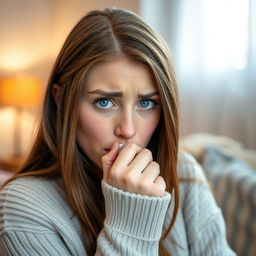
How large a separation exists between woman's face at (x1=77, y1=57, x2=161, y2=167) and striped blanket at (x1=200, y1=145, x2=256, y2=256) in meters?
0.63

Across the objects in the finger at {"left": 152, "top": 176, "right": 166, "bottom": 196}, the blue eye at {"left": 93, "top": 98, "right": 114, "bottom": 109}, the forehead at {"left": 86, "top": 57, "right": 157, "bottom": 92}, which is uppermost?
the forehead at {"left": 86, "top": 57, "right": 157, "bottom": 92}

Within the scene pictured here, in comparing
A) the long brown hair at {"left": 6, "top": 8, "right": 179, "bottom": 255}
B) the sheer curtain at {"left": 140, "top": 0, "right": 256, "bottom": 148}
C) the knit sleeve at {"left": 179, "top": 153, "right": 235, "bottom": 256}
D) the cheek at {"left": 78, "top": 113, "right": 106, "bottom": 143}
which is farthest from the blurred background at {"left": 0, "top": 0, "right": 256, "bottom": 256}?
the cheek at {"left": 78, "top": 113, "right": 106, "bottom": 143}

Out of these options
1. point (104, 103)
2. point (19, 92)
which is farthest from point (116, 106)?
point (19, 92)

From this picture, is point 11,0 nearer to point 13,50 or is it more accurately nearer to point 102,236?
point 13,50

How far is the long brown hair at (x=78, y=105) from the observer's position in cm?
71

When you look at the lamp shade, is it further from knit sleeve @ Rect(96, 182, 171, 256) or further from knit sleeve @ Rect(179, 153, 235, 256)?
knit sleeve @ Rect(96, 182, 171, 256)

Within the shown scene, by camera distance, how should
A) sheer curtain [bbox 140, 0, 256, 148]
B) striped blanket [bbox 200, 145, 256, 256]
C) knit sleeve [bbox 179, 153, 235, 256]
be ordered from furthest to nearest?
sheer curtain [bbox 140, 0, 256, 148]
striped blanket [bbox 200, 145, 256, 256]
knit sleeve [bbox 179, 153, 235, 256]

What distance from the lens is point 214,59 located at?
232cm

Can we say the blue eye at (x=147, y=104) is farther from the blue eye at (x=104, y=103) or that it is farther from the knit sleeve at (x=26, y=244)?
the knit sleeve at (x=26, y=244)

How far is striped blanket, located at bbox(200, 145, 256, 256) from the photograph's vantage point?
1198 mm

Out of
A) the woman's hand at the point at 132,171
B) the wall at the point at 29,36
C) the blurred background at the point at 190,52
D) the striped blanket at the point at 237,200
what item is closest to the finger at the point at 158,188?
the woman's hand at the point at 132,171

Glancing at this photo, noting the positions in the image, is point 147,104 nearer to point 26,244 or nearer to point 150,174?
point 150,174

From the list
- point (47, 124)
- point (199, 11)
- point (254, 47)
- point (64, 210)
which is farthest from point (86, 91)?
point (199, 11)

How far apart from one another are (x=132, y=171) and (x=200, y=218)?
320 millimetres
